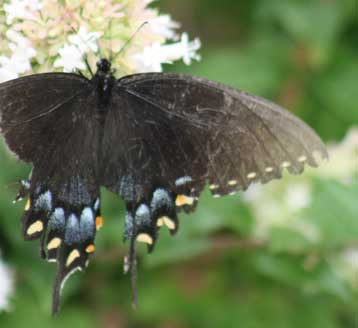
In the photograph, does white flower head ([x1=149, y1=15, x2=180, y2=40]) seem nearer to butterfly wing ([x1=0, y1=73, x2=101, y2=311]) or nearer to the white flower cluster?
the white flower cluster

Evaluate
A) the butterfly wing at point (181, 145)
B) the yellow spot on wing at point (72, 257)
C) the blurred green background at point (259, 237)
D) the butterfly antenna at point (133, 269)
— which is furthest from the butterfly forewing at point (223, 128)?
the blurred green background at point (259, 237)

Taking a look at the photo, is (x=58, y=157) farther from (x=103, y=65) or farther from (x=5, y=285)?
(x=5, y=285)

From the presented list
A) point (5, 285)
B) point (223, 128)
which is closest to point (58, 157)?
point (223, 128)

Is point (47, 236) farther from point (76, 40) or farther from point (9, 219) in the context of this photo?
point (9, 219)

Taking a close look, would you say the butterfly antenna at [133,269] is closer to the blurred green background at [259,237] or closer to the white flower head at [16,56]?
the white flower head at [16,56]

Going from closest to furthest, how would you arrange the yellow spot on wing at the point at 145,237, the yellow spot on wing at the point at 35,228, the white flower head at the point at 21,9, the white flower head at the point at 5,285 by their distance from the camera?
1. the white flower head at the point at 21,9
2. the yellow spot on wing at the point at 35,228
3. the yellow spot on wing at the point at 145,237
4. the white flower head at the point at 5,285

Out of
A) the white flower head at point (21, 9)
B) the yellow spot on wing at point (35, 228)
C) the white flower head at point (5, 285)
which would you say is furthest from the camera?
the white flower head at point (5, 285)
